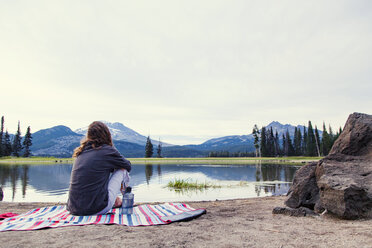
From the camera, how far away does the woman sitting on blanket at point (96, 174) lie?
597 centimetres

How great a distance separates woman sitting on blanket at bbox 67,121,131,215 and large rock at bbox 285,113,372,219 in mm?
5063

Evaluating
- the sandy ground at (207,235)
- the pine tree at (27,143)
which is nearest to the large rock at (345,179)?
the sandy ground at (207,235)

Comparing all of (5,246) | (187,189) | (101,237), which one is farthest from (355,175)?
(187,189)

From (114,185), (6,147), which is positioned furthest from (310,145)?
(6,147)

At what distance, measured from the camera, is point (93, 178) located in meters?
5.95

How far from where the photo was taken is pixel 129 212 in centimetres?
666

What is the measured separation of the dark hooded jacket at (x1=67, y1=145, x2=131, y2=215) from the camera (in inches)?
235

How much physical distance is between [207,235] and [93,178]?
2824 mm

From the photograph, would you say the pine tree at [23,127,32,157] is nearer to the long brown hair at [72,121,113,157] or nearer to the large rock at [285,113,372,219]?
the long brown hair at [72,121,113,157]

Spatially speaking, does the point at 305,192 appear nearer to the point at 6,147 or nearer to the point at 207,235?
the point at 207,235

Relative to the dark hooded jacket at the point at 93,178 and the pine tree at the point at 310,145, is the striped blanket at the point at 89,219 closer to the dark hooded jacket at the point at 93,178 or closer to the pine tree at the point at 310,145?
the dark hooded jacket at the point at 93,178

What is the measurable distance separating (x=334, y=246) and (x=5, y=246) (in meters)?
5.09

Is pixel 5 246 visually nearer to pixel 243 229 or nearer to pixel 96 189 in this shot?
pixel 96 189

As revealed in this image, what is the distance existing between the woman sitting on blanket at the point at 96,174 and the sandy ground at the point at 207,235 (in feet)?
2.96
